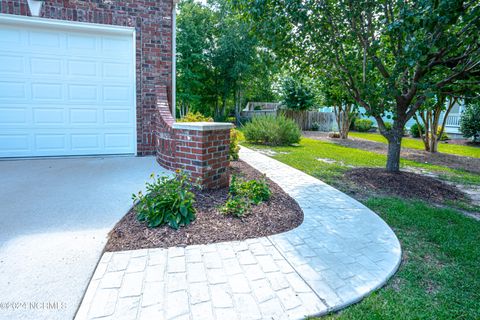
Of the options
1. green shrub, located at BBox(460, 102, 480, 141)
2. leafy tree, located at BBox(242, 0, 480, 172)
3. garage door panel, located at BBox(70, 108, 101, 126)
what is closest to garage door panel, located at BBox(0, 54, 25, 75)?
garage door panel, located at BBox(70, 108, 101, 126)

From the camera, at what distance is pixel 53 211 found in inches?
123

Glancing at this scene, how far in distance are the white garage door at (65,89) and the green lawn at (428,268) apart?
16.8 feet

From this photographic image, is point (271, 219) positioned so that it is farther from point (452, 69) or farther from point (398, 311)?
point (452, 69)

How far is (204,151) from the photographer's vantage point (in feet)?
12.3

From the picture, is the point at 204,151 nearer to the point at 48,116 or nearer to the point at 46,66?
the point at 48,116

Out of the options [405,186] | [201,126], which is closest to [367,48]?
[405,186]

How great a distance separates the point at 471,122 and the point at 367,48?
1096cm

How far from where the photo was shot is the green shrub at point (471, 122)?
12602mm

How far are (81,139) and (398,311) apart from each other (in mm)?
6027

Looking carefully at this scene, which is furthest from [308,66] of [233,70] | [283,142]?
[233,70]

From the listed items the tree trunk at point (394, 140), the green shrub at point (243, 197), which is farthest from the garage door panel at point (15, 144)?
the tree trunk at point (394, 140)

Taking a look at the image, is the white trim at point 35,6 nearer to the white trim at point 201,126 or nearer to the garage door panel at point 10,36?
the garage door panel at point 10,36

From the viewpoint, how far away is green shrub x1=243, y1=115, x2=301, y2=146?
10.6 meters

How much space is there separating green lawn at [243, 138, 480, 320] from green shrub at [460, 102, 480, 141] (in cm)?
1136
